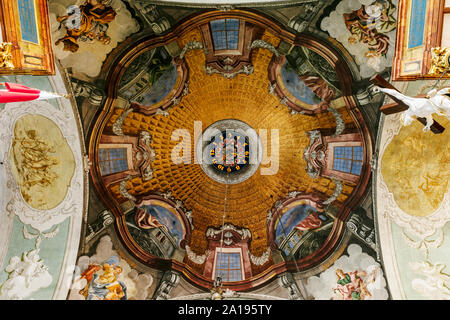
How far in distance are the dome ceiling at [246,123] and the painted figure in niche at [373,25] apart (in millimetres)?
808

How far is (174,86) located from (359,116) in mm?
5487

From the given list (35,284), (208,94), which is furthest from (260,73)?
(35,284)

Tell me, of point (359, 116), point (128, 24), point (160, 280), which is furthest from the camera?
point (160, 280)

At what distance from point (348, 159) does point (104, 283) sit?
7930 mm

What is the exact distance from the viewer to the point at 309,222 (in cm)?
1252

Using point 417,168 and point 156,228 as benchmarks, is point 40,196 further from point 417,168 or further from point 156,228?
point 417,168

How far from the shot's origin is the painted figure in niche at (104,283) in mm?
11273

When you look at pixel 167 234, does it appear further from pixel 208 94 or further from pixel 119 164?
pixel 208 94

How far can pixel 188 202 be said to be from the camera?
1344 cm

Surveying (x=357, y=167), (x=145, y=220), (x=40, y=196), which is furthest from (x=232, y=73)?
(x=40, y=196)

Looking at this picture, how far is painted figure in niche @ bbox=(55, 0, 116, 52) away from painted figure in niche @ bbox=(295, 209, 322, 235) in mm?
7768

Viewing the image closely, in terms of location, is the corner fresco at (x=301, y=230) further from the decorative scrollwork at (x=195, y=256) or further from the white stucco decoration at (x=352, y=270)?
the decorative scrollwork at (x=195, y=256)

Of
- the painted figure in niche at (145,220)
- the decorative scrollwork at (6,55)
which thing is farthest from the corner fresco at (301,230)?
the decorative scrollwork at (6,55)

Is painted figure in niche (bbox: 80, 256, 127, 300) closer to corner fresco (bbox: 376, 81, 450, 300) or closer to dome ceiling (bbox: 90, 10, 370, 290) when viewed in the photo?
dome ceiling (bbox: 90, 10, 370, 290)
